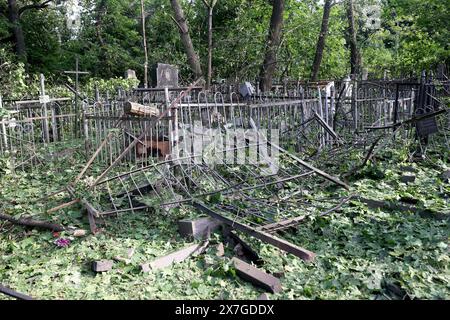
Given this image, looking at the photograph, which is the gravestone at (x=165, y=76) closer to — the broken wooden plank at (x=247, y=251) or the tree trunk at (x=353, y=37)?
the broken wooden plank at (x=247, y=251)

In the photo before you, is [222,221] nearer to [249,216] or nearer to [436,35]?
[249,216]

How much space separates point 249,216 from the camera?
550 centimetres

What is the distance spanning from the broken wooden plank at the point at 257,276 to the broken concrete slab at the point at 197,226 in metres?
0.80

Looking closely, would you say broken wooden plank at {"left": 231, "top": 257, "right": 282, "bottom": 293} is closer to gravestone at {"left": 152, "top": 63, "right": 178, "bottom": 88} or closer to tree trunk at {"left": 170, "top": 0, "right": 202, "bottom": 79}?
gravestone at {"left": 152, "top": 63, "right": 178, "bottom": 88}

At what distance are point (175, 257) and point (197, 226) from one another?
593 mm

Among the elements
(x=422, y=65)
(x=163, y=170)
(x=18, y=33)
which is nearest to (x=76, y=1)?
(x=18, y=33)

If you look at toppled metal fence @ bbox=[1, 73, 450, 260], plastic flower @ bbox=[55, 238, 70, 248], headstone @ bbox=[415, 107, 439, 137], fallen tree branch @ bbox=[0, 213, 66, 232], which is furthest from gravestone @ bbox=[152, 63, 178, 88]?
plastic flower @ bbox=[55, 238, 70, 248]

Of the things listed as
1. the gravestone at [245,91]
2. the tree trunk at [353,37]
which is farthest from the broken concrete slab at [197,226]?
the tree trunk at [353,37]

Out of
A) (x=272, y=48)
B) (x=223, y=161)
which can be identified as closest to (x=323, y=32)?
(x=272, y=48)

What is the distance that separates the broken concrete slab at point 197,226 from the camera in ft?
16.9

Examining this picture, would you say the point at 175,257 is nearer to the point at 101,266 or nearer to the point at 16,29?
the point at 101,266

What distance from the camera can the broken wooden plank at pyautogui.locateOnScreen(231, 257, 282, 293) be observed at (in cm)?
407

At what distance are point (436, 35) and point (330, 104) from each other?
1101 centimetres

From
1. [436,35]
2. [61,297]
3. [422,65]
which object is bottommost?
[61,297]
